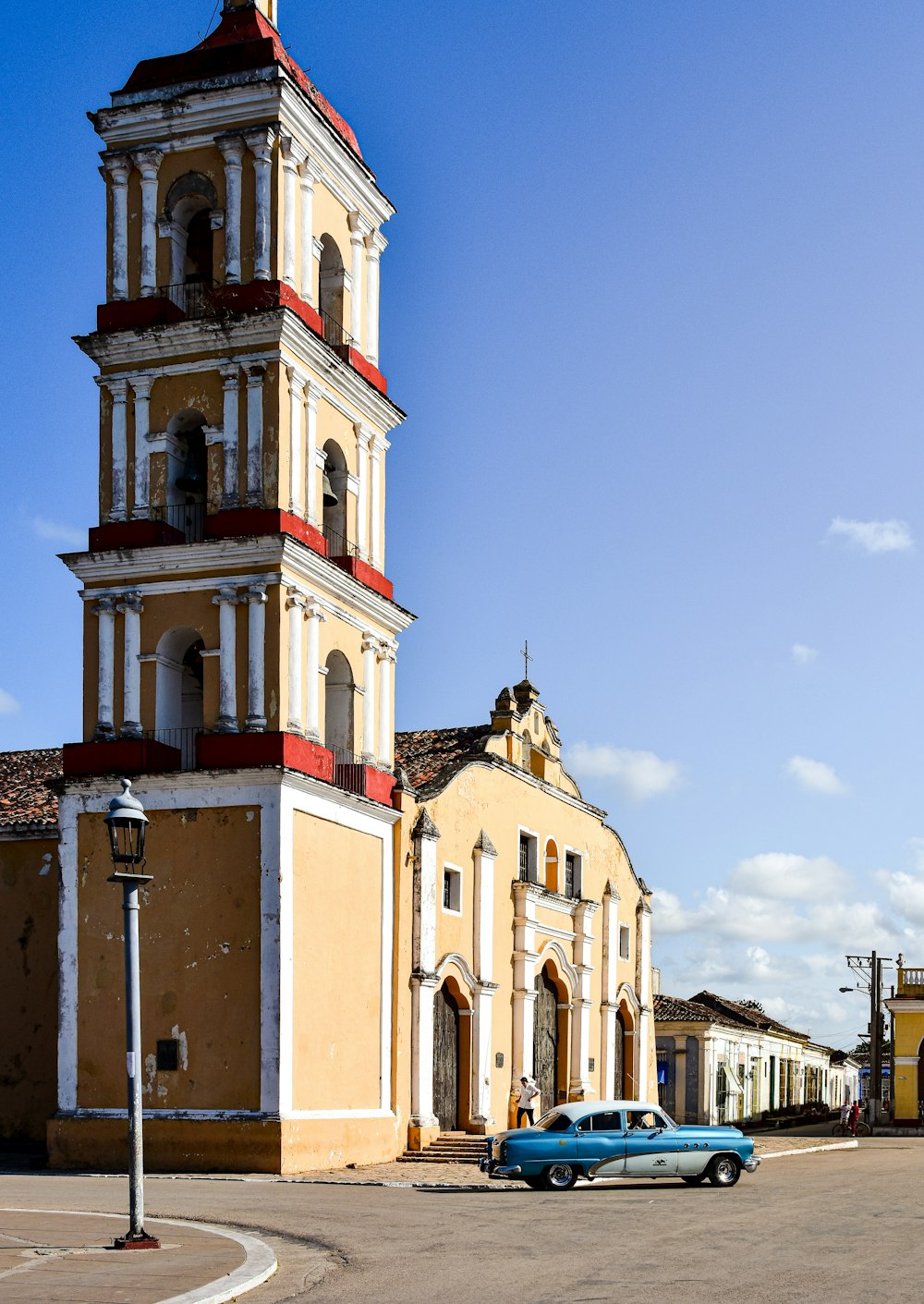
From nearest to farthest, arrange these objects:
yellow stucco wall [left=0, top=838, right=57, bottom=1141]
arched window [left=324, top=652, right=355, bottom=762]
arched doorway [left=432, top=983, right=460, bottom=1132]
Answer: arched window [left=324, top=652, right=355, bottom=762] < yellow stucco wall [left=0, top=838, right=57, bottom=1141] < arched doorway [left=432, top=983, right=460, bottom=1132]

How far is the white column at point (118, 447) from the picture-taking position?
2733 centimetres

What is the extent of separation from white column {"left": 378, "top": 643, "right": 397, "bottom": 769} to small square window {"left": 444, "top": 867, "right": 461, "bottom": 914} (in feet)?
10.9

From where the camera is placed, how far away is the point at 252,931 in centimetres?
2511

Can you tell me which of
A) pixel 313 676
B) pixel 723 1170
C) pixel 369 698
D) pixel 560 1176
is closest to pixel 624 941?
pixel 369 698

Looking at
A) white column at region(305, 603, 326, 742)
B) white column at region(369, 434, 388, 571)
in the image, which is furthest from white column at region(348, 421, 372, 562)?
white column at region(305, 603, 326, 742)

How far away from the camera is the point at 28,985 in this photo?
29.8 m

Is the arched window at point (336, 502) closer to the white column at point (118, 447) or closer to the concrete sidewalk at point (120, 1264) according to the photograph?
the white column at point (118, 447)

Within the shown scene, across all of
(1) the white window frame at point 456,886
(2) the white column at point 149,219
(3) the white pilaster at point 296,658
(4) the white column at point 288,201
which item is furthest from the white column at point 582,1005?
(2) the white column at point 149,219

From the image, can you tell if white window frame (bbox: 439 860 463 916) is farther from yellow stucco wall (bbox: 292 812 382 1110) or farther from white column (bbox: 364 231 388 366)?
white column (bbox: 364 231 388 366)

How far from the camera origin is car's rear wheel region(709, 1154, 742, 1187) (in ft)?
72.6

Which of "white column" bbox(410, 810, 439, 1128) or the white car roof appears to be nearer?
the white car roof

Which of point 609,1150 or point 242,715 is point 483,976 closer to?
point 242,715

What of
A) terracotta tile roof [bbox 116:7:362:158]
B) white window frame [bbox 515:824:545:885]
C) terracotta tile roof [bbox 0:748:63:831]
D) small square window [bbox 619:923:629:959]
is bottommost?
small square window [bbox 619:923:629:959]

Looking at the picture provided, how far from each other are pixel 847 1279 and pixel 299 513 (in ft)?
56.3
